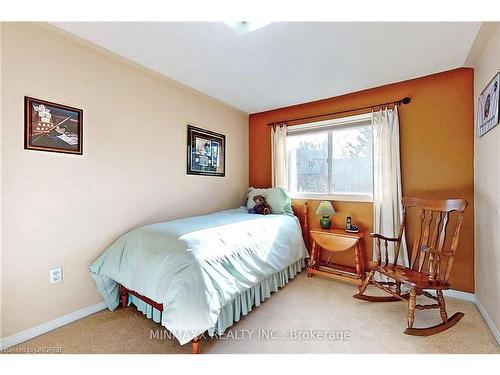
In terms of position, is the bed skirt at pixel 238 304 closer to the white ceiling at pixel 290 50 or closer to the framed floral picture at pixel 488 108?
the white ceiling at pixel 290 50

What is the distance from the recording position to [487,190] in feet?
5.99

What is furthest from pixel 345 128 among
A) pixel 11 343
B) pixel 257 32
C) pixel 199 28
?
pixel 11 343

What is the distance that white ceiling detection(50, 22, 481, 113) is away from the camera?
162 cm

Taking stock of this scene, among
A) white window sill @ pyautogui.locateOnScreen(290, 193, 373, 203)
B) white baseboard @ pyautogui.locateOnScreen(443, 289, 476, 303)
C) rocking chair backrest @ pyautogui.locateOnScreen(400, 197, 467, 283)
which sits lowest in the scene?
white baseboard @ pyautogui.locateOnScreen(443, 289, 476, 303)

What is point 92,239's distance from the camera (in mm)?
1911

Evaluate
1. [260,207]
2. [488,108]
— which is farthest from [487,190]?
[260,207]

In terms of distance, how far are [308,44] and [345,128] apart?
1392mm

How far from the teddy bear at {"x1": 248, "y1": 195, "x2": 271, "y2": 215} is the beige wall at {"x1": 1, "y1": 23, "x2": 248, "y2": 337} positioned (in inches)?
35.2

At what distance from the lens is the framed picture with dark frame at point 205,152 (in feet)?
9.14

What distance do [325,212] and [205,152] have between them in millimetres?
1723

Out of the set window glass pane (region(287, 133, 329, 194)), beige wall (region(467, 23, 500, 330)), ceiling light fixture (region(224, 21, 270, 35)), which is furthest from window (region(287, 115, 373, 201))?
ceiling light fixture (region(224, 21, 270, 35))

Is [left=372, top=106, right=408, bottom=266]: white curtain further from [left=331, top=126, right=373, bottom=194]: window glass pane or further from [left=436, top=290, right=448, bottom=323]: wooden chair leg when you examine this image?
[left=436, top=290, right=448, bottom=323]: wooden chair leg

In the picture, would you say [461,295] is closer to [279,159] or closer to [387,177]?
[387,177]
